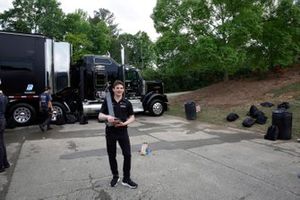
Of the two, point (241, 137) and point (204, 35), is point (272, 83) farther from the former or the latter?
point (241, 137)

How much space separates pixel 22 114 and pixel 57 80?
2.18m

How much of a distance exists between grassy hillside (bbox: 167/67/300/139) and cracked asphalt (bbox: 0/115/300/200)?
9.49ft

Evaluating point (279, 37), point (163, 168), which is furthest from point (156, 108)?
point (163, 168)

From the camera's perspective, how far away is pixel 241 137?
1014 centimetres

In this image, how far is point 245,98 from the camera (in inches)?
687

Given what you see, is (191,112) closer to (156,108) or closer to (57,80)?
(156,108)

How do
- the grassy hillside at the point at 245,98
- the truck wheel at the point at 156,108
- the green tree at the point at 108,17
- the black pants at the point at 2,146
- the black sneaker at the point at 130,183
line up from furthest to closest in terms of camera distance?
the green tree at the point at 108,17 → the truck wheel at the point at 156,108 → the grassy hillside at the point at 245,98 → the black pants at the point at 2,146 → the black sneaker at the point at 130,183

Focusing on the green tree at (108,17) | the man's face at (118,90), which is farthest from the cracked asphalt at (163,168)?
the green tree at (108,17)

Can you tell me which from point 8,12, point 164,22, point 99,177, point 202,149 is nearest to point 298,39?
point 164,22

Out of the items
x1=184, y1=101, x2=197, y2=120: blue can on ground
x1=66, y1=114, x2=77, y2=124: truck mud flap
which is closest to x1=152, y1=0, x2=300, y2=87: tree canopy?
x1=184, y1=101, x2=197, y2=120: blue can on ground

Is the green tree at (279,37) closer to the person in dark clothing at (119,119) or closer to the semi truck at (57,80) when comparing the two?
the semi truck at (57,80)

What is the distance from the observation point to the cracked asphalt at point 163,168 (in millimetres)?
5188

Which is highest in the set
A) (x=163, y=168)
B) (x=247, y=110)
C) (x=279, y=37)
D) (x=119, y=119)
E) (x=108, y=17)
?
(x=108, y=17)

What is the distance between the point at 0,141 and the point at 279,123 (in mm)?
7604
